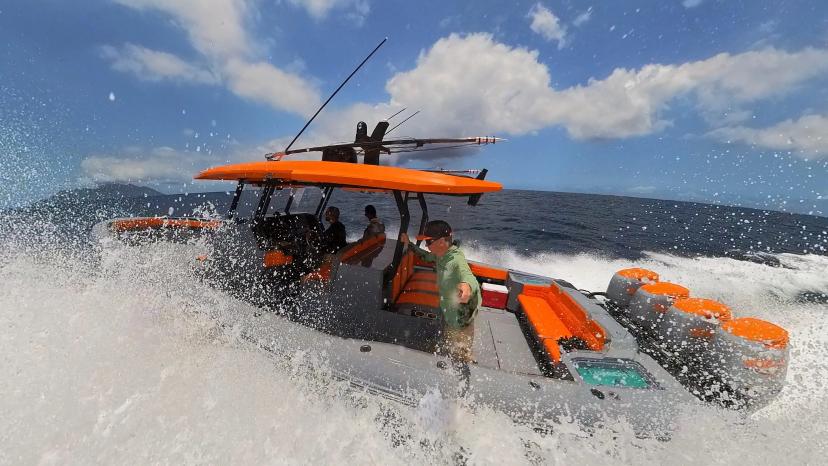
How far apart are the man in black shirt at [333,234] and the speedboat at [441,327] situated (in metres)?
0.25

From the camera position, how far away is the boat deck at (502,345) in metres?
3.62

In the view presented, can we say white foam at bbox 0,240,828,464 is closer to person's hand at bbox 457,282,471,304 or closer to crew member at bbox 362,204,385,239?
person's hand at bbox 457,282,471,304

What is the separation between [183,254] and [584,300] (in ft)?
18.7

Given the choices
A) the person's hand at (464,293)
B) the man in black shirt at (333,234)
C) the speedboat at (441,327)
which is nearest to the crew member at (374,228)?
the speedboat at (441,327)

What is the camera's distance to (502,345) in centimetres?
402

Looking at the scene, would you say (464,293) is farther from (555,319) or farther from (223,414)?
(555,319)

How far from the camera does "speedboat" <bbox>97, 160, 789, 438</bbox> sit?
2.70m

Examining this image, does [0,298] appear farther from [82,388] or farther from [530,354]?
[530,354]

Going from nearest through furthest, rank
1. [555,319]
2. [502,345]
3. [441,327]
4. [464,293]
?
[464,293]
[441,327]
[502,345]
[555,319]

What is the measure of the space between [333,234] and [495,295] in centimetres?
268

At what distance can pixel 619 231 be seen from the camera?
18.6 m

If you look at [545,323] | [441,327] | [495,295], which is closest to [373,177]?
[441,327]

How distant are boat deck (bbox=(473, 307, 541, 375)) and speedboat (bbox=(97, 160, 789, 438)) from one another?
0.02 m

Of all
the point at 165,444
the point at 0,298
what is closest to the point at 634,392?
the point at 165,444
